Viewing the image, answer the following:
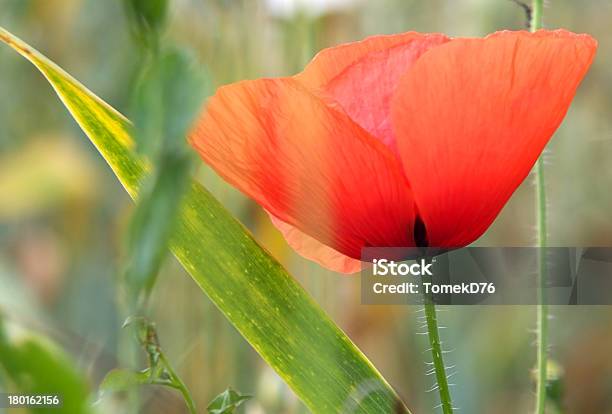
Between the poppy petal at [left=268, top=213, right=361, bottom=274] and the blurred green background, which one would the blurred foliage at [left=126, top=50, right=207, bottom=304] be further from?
the poppy petal at [left=268, top=213, right=361, bottom=274]

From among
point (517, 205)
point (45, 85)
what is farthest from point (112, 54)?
point (517, 205)

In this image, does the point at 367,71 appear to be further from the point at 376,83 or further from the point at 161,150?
the point at 161,150

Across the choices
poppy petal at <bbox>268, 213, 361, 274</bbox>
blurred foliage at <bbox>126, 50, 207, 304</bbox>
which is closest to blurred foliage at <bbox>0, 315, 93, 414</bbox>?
blurred foliage at <bbox>126, 50, 207, 304</bbox>

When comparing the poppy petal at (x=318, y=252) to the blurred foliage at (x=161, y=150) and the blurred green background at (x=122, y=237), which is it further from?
the blurred foliage at (x=161, y=150)

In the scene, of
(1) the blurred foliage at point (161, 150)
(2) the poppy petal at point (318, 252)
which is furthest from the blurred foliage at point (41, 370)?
(2) the poppy petal at point (318, 252)

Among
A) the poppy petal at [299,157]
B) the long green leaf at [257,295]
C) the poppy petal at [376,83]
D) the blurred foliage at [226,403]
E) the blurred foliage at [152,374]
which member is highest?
the poppy petal at [376,83]

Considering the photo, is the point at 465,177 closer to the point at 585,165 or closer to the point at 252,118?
the point at 252,118
